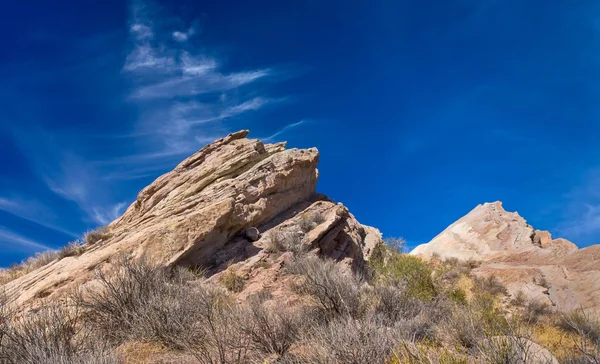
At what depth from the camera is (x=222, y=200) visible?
14188 millimetres

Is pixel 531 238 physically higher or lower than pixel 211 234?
higher

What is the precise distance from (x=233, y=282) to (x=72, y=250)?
7.42 metres

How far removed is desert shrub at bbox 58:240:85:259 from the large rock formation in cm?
38

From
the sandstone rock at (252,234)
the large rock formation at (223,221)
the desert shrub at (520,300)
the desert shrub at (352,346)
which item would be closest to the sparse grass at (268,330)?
the desert shrub at (352,346)

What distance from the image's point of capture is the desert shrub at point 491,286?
2161 centimetres

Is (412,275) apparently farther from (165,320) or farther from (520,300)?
(165,320)

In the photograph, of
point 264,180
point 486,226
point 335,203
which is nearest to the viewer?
point 264,180

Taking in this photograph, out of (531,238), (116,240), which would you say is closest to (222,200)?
(116,240)

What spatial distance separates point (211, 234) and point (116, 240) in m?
3.60

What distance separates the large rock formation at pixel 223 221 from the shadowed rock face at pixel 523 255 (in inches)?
409

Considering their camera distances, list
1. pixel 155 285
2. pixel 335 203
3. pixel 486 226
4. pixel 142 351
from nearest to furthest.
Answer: pixel 142 351 → pixel 155 285 → pixel 335 203 → pixel 486 226

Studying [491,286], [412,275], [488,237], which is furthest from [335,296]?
[488,237]

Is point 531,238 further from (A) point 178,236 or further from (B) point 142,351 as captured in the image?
(B) point 142,351

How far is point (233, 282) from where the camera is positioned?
11.3 m
